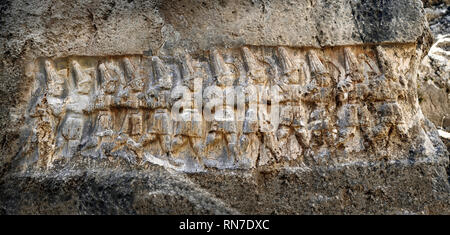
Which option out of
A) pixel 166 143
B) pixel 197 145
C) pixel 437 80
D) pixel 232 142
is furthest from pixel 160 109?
pixel 437 80

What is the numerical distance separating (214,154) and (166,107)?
0.62m

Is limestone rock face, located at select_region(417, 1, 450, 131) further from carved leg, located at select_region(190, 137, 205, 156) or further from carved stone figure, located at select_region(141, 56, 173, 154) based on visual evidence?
carved stone figure, located at select_region(141, 56, 173, 154)

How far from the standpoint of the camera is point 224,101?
3.38m

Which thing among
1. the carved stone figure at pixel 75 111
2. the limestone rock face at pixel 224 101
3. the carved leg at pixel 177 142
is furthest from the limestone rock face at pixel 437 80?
the carved stone figure at pixel 75 111

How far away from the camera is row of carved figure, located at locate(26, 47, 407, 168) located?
3.36 m

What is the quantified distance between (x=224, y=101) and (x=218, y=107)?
79mm

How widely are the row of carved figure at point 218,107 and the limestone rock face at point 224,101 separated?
0.03 feet

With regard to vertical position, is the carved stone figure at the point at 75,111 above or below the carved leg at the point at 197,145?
above

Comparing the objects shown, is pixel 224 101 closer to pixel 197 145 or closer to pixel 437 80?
pixel 197 145

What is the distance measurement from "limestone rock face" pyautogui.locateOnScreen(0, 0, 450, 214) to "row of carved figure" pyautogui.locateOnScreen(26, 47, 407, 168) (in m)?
0.01

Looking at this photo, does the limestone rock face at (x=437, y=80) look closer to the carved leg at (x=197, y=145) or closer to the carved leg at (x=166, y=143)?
the carved leg at (x=197, y=145)

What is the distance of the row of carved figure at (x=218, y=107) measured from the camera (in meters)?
3.36
